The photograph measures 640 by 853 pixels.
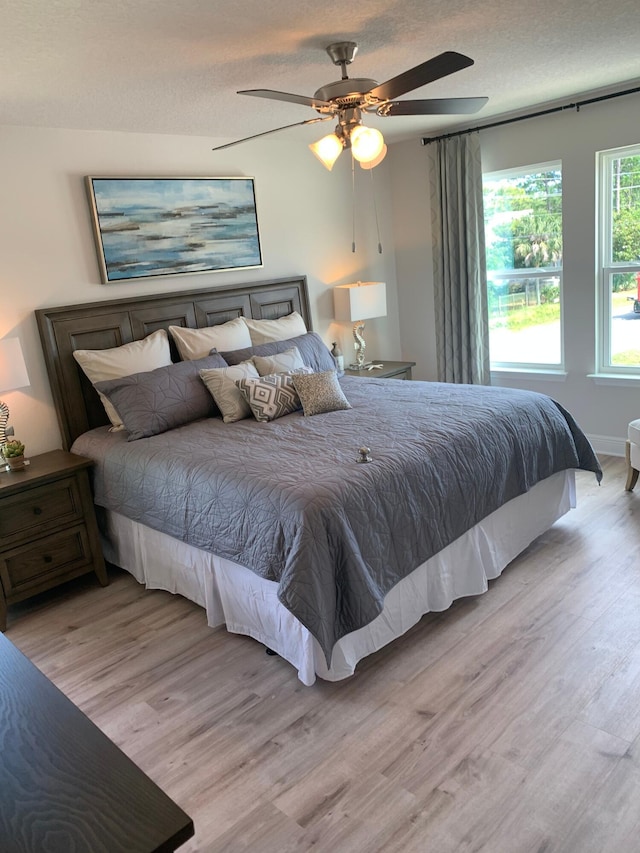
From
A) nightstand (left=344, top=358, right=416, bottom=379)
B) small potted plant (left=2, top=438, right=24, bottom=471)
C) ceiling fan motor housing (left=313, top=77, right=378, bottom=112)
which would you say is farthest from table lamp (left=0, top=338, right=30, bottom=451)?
nightstand (left=344, top=358, right=416, bottom=379)

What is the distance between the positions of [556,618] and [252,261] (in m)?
3.01

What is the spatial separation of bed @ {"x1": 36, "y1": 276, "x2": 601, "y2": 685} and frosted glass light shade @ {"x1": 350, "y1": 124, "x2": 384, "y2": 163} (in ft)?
3.97

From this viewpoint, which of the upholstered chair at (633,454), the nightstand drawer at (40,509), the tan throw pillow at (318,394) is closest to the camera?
the nightstand drawer at (40,509)

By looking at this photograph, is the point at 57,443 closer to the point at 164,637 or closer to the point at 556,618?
the point at 164,637

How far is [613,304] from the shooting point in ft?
14.5

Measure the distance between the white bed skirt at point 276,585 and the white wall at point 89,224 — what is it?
0.96m

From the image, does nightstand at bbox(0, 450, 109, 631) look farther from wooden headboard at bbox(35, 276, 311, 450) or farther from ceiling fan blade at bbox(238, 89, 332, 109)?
ceiling fan blade at bbox(238, 89, 332, 109)

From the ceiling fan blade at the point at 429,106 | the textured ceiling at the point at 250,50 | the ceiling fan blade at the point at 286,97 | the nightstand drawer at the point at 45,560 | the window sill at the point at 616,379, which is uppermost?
the textured ceiling at the point at 250,50

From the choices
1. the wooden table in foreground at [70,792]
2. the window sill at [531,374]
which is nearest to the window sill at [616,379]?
the window sill at [531,374]

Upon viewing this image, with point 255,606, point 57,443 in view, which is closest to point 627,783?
point 255,606

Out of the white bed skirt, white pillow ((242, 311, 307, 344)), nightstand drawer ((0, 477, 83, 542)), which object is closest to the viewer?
the white bed skirt

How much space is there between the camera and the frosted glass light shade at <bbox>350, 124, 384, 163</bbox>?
2.58 metres

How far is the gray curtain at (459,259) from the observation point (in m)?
4.72

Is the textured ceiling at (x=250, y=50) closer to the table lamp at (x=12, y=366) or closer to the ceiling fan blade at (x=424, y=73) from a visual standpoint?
the ceiling fan blade at (x=424, y=73)
